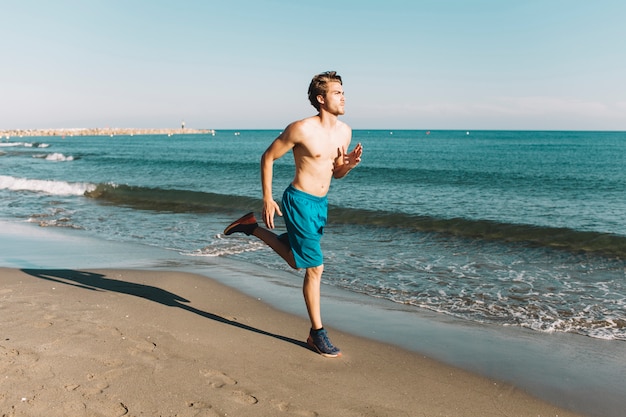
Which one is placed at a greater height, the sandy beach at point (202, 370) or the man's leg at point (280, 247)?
the man's leg at point (280, 247)

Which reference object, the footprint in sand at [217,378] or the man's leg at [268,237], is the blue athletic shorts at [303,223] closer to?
the man's leg at [268,237]

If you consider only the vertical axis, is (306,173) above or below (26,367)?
above

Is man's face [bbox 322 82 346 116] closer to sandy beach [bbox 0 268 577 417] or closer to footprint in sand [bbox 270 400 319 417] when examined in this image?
sandy beach [bbox 0 268 577 417]

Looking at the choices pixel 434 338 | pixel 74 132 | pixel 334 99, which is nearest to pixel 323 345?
pixel 434 338

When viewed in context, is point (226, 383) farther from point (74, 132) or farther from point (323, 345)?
point (74, 132)

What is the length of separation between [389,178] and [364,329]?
2057cm

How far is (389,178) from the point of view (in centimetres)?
2502

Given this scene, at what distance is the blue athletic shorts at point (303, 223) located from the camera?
13.4ft

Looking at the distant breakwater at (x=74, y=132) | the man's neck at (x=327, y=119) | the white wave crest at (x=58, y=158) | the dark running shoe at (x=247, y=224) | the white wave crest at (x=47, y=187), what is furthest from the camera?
the distant breakwater at (x=74, y=132)

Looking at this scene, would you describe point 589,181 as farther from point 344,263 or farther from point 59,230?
point 59,230

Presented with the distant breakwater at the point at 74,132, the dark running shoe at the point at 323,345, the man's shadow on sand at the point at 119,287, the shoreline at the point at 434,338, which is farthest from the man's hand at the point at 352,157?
the distant breakwater at the point at 74,132

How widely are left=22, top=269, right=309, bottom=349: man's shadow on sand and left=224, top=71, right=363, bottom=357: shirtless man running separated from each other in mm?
776

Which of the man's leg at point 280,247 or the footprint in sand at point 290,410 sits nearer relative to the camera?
the footprint in sand at point 290,410

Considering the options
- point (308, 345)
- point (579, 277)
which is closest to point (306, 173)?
point (308, 345)
